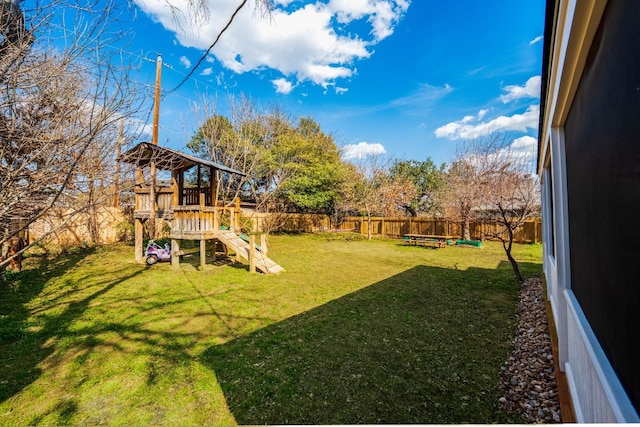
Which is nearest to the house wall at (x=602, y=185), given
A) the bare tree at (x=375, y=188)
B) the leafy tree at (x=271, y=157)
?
the leafy tree at (x=271, y=157)

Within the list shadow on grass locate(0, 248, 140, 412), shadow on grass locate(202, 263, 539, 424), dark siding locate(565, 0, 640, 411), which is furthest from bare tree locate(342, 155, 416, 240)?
dark siding locate(565, 0, 640, 411)

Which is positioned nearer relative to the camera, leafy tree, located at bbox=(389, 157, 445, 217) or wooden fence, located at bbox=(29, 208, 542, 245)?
wooden fence, located at bbox=(29, 208, 542, 245)

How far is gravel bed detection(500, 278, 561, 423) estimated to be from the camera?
247 centimetres

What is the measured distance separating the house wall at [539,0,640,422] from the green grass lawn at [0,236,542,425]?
1298 mm

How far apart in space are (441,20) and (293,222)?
17.2 m

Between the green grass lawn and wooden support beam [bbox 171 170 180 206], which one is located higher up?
wooden support beam [bbox 171 170 180 206]

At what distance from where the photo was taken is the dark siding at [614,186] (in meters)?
1.00

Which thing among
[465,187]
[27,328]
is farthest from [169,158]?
[465,187]

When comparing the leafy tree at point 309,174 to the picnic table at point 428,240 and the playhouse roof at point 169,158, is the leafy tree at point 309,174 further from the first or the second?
the playhouse roof at point 169,158

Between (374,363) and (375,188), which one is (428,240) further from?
(374,363)

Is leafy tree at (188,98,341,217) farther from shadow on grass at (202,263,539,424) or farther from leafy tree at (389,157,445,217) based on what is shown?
shadow on grass at (202,263,539,424)

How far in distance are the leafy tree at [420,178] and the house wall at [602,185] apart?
65.7 ft

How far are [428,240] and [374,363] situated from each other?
39.1ft

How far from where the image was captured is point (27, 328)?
4309mm
